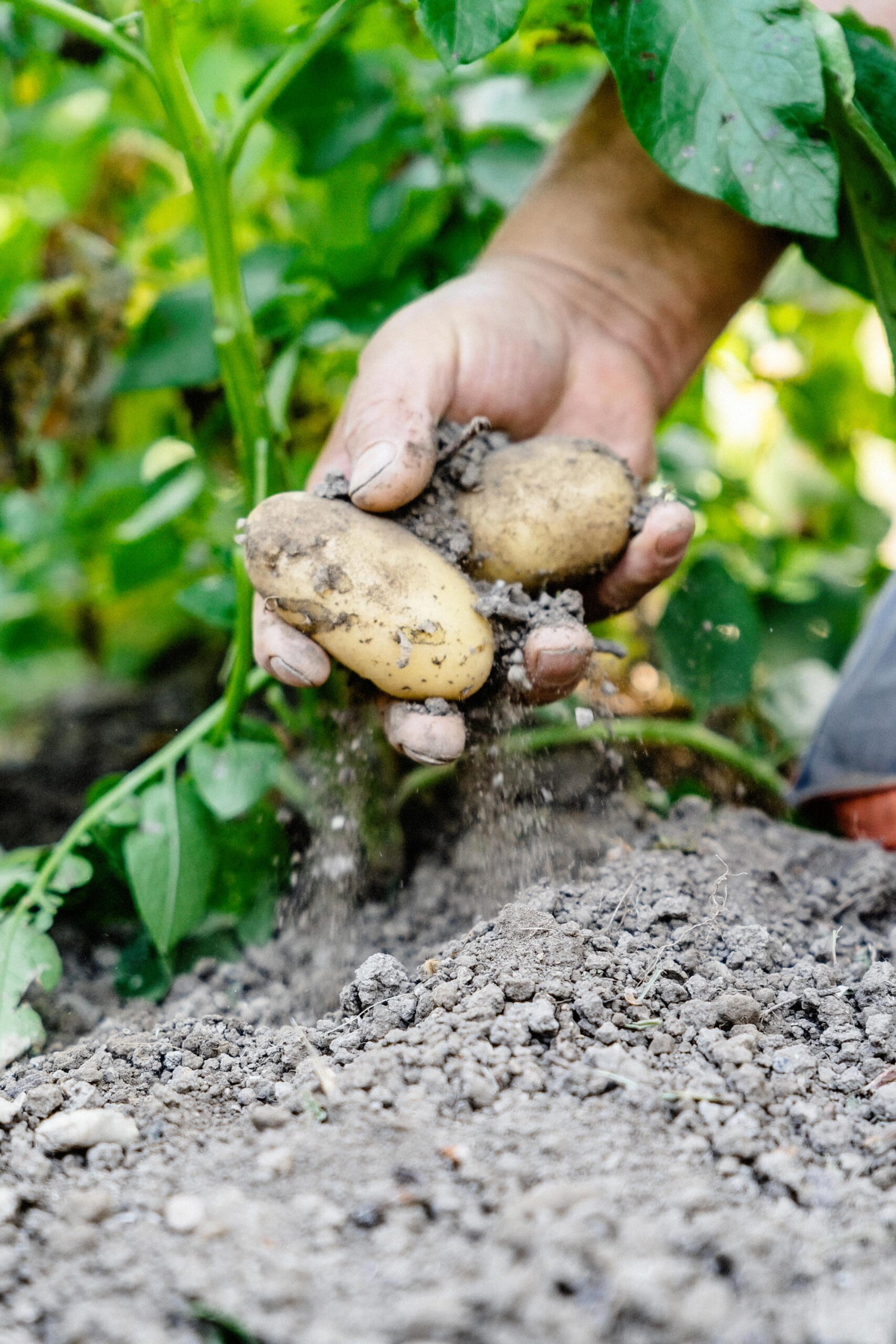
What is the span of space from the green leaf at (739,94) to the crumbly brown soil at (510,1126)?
67cm

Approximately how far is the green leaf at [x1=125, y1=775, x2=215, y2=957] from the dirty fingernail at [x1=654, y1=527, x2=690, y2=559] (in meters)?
0.61

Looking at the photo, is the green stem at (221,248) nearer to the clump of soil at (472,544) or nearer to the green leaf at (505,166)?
the clump of soil at (472,544)

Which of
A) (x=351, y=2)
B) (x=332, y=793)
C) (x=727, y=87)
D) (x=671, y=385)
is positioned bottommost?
(x=332, y=793)

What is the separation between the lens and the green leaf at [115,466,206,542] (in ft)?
4.89

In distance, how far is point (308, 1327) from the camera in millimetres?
603

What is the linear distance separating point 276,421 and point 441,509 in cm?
33

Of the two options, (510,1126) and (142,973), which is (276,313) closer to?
(142,973)

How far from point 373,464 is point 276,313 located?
0.53 m

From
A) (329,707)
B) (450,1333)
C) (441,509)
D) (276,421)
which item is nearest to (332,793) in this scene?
(329,707)

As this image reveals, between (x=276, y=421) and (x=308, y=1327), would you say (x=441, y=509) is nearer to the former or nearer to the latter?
(x=276, y=421)

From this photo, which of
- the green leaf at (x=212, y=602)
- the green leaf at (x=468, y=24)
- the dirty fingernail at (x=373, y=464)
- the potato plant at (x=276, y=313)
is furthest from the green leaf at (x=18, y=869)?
the green leaf at (x=468, y=24)

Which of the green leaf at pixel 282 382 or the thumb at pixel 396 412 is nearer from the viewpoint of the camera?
the thumb at pixel 396 412

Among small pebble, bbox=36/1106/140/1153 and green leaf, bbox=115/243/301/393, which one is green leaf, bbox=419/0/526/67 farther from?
small pebble, bbox=36/1106/140/1153

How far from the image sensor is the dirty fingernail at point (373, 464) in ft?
3.56
